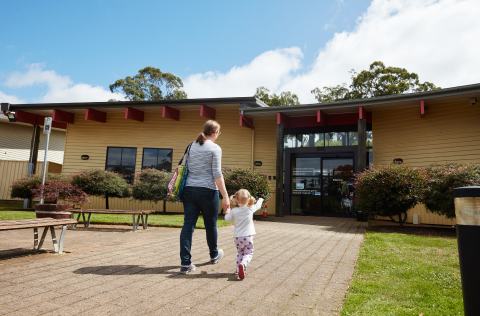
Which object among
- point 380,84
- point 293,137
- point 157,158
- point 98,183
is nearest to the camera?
point 98,183

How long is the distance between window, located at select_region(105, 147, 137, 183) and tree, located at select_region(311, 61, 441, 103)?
1904 centimetres

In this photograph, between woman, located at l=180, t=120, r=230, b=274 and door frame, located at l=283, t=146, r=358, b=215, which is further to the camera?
door frame, located at l=283, t=146, r=358, b=215

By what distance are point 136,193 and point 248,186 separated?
4.65 meters

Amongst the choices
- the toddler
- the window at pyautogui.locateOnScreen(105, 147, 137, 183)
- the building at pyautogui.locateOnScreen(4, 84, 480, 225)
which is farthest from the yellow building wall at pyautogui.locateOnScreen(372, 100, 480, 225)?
the window at pyautogui.locateOnScreen(105, 147, 137, 183)

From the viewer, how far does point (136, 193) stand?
40.5 ft

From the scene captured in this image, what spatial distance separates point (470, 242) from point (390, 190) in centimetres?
719

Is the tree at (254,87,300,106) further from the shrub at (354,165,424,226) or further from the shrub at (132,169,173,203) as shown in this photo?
the shrub at (354,165,424,226)

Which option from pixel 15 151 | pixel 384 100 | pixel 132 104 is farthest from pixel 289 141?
pixel 15 151

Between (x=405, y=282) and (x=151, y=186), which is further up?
(x=151, y=186)

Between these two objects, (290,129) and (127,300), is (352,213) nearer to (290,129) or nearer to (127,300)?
(290,129)

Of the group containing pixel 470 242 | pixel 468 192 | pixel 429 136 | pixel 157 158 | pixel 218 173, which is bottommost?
pixel 470 242

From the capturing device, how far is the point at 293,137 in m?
14.0

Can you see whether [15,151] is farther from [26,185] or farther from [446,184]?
[446,184]

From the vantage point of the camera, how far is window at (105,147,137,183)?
14.4m
